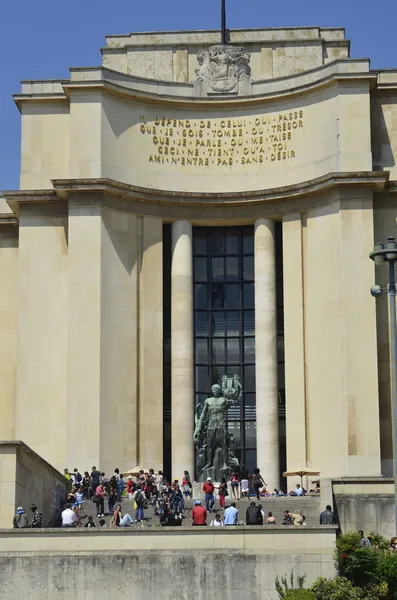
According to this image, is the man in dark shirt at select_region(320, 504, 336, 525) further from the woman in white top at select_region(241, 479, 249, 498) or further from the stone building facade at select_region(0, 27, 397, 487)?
the stone building facade at select_region(0, 27, 397, 487)

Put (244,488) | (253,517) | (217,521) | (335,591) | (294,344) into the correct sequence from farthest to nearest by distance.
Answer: (294,344), (244,488), (217,521), (253,517), (335,591)

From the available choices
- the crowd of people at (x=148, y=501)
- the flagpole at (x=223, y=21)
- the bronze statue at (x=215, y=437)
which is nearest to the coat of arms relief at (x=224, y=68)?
the flagpole at (x=223, y=21)

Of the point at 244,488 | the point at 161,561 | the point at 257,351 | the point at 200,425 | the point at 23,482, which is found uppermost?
the point at 257,351

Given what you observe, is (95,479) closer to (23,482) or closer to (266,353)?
(23,482)

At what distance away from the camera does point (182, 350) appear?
2111 inches

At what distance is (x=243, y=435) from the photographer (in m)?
53.9

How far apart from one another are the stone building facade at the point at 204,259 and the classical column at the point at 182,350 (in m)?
0.08

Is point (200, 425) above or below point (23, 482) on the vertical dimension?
above

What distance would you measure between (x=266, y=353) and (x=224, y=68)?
39.0ft

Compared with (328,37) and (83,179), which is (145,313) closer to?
(83,179)

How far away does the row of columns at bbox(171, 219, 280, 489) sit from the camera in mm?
52562

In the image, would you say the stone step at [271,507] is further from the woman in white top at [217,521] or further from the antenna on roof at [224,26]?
the antenna on roof at [224,26]

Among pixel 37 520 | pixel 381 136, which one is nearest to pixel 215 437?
pixel 37 520

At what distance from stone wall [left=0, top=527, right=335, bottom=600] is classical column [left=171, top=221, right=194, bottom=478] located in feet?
55.0
